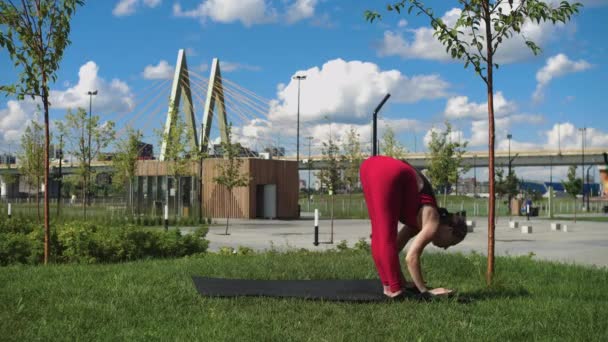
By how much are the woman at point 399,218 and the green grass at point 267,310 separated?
1.17ft

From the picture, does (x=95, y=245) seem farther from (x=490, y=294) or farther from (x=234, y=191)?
(x=234, y=191)

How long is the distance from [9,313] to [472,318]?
3.93 m

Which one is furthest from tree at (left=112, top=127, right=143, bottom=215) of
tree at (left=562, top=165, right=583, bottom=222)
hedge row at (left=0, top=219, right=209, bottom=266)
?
tree at (left=562, top=165, right=583, bottom=222)

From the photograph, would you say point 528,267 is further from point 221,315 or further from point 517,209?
point 517,209

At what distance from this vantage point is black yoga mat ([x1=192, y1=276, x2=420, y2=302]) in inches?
259

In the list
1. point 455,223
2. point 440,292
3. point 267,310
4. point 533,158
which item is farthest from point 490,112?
point 533,158

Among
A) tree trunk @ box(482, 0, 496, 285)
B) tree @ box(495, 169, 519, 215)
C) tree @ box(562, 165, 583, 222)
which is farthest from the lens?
tree @ box(562, 165, 583, 222)

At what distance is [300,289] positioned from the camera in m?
7.02

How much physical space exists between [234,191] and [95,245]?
29.0 meters

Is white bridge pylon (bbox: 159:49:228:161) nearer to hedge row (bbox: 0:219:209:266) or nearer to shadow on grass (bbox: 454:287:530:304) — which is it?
hedge row (bbox: 0:219:209:266)

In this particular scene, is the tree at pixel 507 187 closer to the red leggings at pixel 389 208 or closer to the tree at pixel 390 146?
the tree at pixel 390 146

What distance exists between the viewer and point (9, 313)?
19.0 feet

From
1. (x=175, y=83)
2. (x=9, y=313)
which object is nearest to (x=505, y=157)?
(x=175, y=83)

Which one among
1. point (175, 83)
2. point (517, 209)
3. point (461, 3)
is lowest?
point (517, 209)
